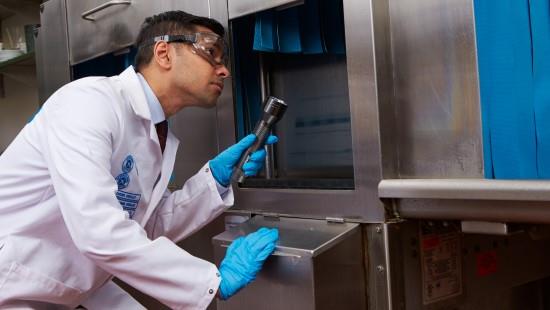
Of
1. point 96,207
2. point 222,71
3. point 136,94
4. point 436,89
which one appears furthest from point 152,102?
point 436,89

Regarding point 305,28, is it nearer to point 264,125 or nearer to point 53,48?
point 264,125

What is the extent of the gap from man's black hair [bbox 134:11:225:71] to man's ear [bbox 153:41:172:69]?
0.03 metres

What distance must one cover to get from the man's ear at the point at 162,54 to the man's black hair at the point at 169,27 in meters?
0.03

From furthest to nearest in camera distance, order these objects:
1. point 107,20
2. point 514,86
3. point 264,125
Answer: point 107,20, point 264,125, point 514,86

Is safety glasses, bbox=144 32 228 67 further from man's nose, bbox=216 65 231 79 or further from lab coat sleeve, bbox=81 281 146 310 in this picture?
lab coat sleeve, bbox=81 281 146 310

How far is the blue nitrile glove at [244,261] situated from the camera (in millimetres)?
1174

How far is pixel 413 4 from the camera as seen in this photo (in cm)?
115

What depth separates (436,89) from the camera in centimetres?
113

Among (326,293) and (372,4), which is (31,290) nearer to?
(326,293)

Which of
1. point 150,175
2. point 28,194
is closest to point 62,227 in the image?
point 28,194

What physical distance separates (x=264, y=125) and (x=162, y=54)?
34cm

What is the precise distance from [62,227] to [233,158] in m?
0.44

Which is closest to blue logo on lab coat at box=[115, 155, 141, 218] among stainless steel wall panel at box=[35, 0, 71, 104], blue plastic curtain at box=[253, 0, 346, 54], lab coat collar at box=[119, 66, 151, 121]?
lab coat collar at box=[119, 66, 151, 121]

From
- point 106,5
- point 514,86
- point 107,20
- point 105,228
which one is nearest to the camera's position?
point 514,86
